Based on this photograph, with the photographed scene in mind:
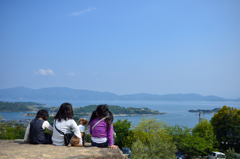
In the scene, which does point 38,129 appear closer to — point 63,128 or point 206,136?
point 63,128

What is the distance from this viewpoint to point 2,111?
12538 centimetres

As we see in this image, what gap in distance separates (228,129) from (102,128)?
4000 centimetres

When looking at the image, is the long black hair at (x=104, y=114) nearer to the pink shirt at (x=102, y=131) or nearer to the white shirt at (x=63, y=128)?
the pink shirt at (x=102, y=131)

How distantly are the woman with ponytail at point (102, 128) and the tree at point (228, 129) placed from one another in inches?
1533

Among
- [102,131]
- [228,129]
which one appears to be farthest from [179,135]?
[102,131]

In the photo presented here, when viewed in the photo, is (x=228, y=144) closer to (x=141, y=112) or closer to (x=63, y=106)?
(x=63, y=106)

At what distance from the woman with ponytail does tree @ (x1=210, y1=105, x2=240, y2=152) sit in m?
38.9

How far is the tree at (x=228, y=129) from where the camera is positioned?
39.2 m

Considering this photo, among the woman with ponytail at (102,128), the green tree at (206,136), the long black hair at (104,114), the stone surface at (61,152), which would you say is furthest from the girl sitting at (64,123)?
the green tree at (206,136)

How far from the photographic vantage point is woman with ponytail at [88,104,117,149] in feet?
20.1

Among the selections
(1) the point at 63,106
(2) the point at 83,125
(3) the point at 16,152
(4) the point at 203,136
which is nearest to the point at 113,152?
(2) the point at 83,125

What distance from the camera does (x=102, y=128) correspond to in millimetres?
6148

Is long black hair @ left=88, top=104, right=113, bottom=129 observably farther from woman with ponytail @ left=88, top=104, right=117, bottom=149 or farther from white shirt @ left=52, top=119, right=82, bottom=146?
white shirt @ left=52, top=119, right=82, bottom=146

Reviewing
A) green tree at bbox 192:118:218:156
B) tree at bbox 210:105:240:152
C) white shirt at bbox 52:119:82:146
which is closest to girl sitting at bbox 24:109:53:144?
white shirt at bbox 52:119:82:146
